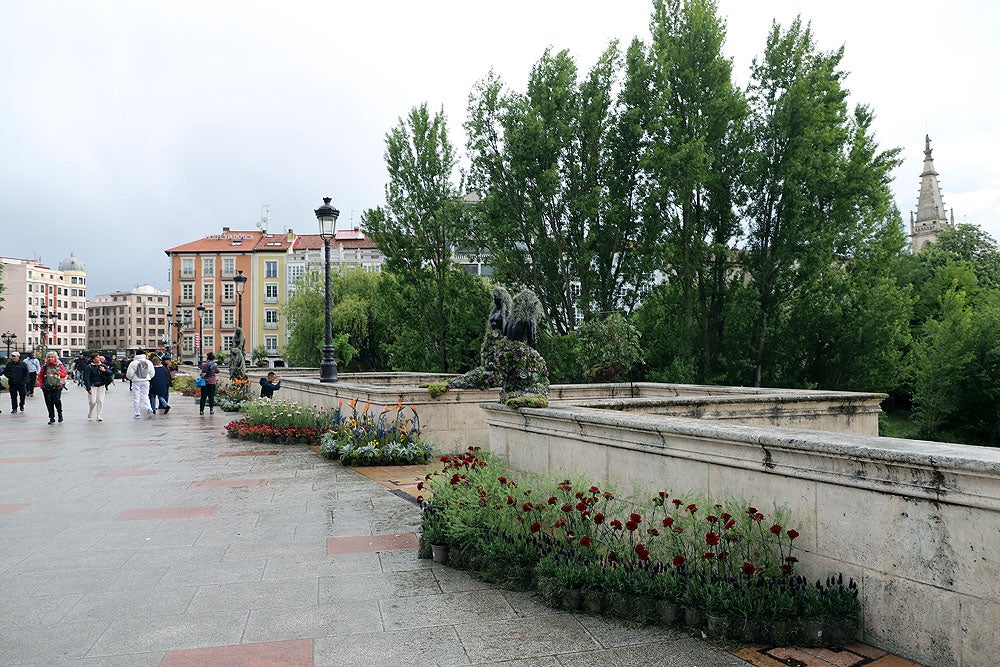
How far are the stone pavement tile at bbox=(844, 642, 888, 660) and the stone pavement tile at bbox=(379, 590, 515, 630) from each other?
1872 mm

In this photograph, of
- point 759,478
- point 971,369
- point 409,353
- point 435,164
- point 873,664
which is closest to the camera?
point 873,664

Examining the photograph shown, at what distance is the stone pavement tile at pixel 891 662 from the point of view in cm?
341

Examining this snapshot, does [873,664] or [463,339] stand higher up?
[463,339]

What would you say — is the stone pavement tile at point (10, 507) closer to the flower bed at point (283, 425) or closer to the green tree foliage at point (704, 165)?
the flower bed at point (283, 425)

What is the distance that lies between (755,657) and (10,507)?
7.98m

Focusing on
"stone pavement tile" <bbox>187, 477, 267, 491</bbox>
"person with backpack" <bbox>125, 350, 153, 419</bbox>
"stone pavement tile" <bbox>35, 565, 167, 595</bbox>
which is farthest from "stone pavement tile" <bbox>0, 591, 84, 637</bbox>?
"person with backpack" <bbox>125, 350, 153, 419</bbox>

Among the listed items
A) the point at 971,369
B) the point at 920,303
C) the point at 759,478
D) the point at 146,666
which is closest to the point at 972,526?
the point at 759,478

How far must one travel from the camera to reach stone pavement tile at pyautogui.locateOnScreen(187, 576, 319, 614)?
4.52m

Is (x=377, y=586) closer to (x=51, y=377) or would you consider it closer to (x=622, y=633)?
(x=622, y=633)

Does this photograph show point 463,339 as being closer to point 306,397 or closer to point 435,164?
point 435,164

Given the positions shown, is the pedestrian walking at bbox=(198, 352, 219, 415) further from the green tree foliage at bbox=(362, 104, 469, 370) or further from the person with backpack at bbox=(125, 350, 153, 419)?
the green tree foliage at bbox=(362, 104, 469, 370)

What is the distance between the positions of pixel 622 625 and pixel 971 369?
27.1m

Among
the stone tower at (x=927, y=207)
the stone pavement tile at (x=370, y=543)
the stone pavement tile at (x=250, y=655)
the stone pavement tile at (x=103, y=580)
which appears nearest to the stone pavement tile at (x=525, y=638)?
the stone pavement tile at (x=250, y=655)

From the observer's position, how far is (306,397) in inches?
688
